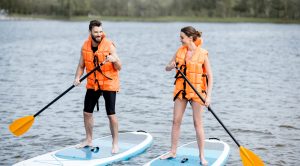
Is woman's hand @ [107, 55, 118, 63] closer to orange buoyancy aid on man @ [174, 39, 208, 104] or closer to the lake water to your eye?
orange buoyancy aid on man @ [174, 39, 208, 104]

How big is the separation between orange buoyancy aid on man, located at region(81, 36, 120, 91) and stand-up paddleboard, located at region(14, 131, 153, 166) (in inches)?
39.8

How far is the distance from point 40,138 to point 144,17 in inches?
6470

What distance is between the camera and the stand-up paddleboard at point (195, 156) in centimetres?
876

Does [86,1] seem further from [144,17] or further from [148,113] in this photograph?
[148,113]

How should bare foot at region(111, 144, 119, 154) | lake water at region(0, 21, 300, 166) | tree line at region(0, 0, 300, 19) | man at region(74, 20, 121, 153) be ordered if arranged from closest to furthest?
1. man at region(74, 20, 121, 153)
2. bare foot at region(111, 144, 119, 154)
3. lake water at region(0, 21, 300, 166)
4. tree line at region(0, 0, 300, 19)

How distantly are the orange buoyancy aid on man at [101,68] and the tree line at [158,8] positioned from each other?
5532 inches

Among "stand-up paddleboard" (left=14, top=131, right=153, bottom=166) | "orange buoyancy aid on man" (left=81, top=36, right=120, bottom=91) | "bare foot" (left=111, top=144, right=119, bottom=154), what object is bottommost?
"stand-up paddleboard" (left=14, top=131, right=153, bottom=166)

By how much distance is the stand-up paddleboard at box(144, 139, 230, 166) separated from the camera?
28.7 feet

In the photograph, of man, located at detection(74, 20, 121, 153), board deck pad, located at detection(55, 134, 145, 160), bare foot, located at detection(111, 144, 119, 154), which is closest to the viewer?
man, located at detection(74, 20, 121, 153)

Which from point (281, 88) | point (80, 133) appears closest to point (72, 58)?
point (281, 88)

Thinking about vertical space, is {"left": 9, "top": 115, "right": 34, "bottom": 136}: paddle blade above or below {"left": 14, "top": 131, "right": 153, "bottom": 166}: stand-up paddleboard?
above

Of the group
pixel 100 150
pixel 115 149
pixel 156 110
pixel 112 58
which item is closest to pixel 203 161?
pixel 115 149

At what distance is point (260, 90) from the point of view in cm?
1980

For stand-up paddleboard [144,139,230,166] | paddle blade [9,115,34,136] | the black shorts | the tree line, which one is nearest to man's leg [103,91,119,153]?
the black shorts
